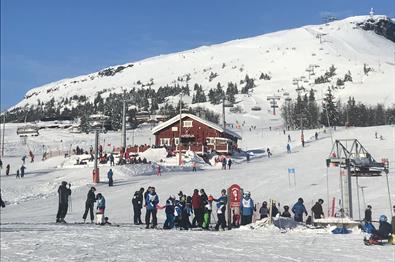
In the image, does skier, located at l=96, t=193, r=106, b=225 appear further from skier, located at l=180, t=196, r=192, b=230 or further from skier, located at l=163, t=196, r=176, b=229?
skier, located at l=180, t=196, r=192, b=230

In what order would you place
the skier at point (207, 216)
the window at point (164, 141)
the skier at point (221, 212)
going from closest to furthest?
1. the skier at point (221, 212)
2. the skier at point (207, 216)
3. the window at point (164, 141)

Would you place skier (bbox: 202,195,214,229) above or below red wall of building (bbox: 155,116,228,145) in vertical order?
below

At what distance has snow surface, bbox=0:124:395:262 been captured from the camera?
12547 millimetres

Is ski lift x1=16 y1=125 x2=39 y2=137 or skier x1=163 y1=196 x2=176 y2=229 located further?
ski lift x1=16 y1=125 x2=39 y2=137

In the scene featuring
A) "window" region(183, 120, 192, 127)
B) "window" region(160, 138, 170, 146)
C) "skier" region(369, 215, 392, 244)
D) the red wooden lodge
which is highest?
"window" region(183, 120, 192, 127)

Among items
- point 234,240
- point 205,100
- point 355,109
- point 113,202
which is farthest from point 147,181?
point 205,100

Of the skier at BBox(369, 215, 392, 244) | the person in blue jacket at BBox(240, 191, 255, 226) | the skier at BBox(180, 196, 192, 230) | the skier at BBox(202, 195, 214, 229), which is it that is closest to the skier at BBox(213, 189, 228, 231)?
the skier at BBox(202, 195, 214, 229)

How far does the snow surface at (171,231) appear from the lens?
12547mm

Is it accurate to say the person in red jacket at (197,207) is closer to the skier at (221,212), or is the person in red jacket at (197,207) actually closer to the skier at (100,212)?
the skier at (221,212)

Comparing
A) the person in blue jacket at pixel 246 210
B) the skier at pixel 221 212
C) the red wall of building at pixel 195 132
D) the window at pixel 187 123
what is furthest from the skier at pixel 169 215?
the window at pixel 187 123

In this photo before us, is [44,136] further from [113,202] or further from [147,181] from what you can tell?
[113,202]

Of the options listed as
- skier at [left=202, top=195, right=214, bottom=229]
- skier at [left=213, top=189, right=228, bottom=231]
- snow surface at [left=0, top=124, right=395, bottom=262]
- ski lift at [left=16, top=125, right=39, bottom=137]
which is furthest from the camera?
ski lift at [left=16, top=125, right=39, bottom=137]

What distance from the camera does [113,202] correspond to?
27156 mm

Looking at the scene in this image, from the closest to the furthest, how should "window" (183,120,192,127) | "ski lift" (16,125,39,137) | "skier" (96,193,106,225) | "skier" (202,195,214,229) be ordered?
1. "skier" (202,195,214,229)
2. "skier" (96,193,106,225)
3. "window" (183,120,192,127)
4. "ski lift" (16,125,39,137)
